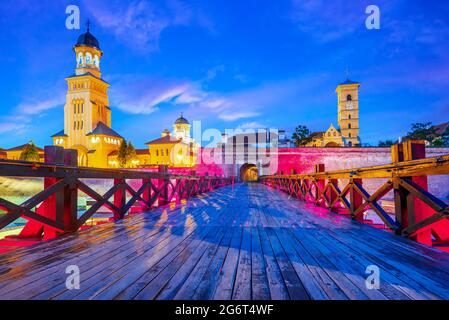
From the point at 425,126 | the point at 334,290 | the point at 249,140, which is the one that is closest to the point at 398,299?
the point at 334,290

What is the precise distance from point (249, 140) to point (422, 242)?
51558mm

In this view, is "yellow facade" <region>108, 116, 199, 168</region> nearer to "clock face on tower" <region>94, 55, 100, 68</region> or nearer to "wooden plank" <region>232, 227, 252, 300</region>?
"clock face on tower" <region>94, 55, 100, 68</region>

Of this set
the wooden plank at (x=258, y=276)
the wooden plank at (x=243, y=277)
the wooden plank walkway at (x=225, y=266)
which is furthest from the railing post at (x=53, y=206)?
the wooden plank at (x=258, y=276)

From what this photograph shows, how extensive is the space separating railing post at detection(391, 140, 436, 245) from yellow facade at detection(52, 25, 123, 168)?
176 ft

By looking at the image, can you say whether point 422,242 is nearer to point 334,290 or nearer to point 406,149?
point 406,149

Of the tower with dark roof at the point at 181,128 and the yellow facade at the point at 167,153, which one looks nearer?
the yellow facade at the point at 167,153

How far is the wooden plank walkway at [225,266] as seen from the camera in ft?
6.33

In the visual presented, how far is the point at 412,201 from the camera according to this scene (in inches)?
140

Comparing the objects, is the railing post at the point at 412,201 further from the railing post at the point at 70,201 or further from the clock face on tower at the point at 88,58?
the clock face on tower at the point at 88,58

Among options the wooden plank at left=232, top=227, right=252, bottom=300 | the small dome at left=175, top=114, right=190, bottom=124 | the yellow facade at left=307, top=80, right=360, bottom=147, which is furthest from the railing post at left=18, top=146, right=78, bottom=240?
the yellow facade at left=307, top=80, right=360, bottom=147

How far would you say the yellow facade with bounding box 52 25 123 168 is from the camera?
52.2 meters

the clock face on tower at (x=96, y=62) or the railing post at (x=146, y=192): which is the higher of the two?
the clock face on tower at (x=96, y=62)

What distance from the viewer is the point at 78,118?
2186 inches

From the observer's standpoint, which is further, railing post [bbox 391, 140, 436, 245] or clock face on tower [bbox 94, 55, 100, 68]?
clock face on tower [bbox 94, 55, 100, 68]
